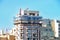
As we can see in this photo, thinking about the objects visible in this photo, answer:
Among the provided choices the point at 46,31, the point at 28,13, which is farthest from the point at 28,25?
the point at 46,31

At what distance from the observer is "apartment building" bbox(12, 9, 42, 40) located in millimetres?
11625

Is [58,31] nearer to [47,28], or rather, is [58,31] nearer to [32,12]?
[47,28]

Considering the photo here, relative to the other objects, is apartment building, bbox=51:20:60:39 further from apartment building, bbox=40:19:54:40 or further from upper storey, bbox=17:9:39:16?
upper storey, bbox=17:9:39:16

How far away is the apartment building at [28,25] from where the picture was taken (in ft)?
38.1

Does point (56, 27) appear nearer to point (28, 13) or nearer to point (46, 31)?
point (46, 31)

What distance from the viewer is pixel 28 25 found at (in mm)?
11641

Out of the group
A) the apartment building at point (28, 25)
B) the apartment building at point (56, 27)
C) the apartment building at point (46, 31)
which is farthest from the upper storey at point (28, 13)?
the apartment building at point (56, 27)

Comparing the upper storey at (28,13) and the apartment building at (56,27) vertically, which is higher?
the upper storey at (28,13)

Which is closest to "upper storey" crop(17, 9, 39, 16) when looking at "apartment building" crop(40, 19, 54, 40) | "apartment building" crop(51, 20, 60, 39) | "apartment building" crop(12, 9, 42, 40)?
"apartment building" crop(12, 9, 42, 40)

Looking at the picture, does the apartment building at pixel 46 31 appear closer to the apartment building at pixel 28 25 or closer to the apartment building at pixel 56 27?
the apartment building at pixel 56 27

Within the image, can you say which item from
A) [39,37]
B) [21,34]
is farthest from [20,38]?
[39,37]

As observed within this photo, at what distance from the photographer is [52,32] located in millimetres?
13812

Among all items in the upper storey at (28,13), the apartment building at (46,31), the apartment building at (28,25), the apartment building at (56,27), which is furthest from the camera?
the apartment building at (56,27)

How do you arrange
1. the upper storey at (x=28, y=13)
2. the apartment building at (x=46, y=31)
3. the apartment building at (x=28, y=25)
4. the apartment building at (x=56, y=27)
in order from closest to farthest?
the apartment building at (x=28, y=25) → the upper storey at (x=28, y=13) → the apartment building at (x=46, y=31) → the apartment building at (x=56, y=27)
